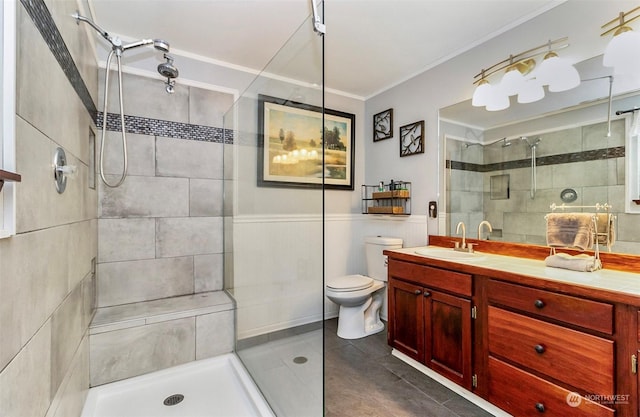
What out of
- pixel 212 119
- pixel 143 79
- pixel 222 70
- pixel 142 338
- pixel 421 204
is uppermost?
pixel 222 70

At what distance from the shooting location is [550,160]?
1728 mm

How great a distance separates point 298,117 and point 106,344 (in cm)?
182

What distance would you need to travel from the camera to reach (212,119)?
2.43 metres

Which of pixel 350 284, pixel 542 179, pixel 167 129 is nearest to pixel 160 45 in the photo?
pixel 167 129

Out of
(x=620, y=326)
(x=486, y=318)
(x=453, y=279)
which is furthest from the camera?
(x=453, y=279)

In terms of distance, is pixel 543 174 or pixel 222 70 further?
pixel 222 70

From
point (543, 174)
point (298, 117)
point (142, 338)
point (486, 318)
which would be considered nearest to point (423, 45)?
point (543, 174)

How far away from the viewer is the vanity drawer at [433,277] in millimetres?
1669

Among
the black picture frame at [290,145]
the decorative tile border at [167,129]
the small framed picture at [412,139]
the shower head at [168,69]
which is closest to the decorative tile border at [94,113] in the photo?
the decorative tile border at [167,129]

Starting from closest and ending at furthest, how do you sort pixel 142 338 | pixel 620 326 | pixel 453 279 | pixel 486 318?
pixel 620 326
pixel 486 318
pixel 453 279
pixel 142 338

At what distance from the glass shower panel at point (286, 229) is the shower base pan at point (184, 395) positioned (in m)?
0.10

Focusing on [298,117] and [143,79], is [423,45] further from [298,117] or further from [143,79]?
[143,79]

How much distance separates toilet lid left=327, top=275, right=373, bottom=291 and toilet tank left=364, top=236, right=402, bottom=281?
19cm

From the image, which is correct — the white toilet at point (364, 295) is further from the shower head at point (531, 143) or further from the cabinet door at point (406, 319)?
the shower head at point (531, 143)
